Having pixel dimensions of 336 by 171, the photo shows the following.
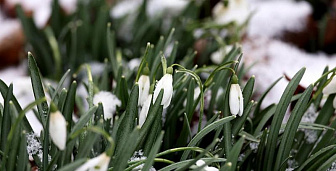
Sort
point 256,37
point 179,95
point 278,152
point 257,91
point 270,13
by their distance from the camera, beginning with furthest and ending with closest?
point 270,13
point 256,37
point 257,91
point 179,95
point 278,152

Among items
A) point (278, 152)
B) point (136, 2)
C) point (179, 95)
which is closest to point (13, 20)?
point (136, 2)

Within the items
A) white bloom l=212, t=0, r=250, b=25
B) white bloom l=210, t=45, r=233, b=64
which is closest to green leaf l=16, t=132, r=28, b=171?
white bloom l=210, t=45, r=233, b=64

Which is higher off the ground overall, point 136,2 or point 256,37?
point 136,2

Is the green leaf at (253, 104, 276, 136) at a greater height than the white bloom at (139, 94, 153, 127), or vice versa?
the white bloom at (139, 94, 153, 127)

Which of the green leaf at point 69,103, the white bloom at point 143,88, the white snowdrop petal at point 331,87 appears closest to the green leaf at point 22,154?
the green leaf at point 69,103

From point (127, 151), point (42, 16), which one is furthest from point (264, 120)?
point (42, 16)

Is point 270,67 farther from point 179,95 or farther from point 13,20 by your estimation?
point 13,20

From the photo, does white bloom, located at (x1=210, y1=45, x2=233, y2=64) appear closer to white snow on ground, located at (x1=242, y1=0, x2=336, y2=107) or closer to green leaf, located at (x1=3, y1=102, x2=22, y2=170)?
white snow on ground, located at (x1=242, y1=0, x2=336, y2=107)
